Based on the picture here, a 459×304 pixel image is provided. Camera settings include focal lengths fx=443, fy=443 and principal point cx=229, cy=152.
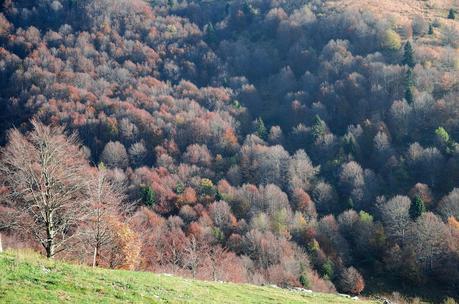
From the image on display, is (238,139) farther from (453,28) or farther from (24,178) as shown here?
(24,178)

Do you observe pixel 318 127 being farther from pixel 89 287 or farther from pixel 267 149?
pixel 89 287

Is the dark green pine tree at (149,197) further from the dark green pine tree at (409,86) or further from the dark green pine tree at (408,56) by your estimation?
the dark green pine tree at (408,56)

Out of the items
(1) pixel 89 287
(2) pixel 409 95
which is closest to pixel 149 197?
(2) pixel 409 95

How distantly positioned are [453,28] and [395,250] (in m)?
95.5

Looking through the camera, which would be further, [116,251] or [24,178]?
[116,251]

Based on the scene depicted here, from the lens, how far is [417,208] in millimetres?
89562

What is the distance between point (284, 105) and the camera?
156 metres

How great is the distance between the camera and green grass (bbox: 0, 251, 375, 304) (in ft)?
59.9

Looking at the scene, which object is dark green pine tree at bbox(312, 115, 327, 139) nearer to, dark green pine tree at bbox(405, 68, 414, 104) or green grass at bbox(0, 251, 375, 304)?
dark green pine tree at bbox(405, 68, 414, 104)

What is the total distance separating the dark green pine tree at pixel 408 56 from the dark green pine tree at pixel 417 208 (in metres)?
59.0

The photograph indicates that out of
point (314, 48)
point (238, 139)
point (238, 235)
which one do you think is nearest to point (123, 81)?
point (238, 139)

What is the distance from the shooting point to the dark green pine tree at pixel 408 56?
13388 centimetres

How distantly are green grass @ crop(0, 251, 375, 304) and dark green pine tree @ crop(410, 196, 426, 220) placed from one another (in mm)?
68088

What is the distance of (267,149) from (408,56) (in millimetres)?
51877
